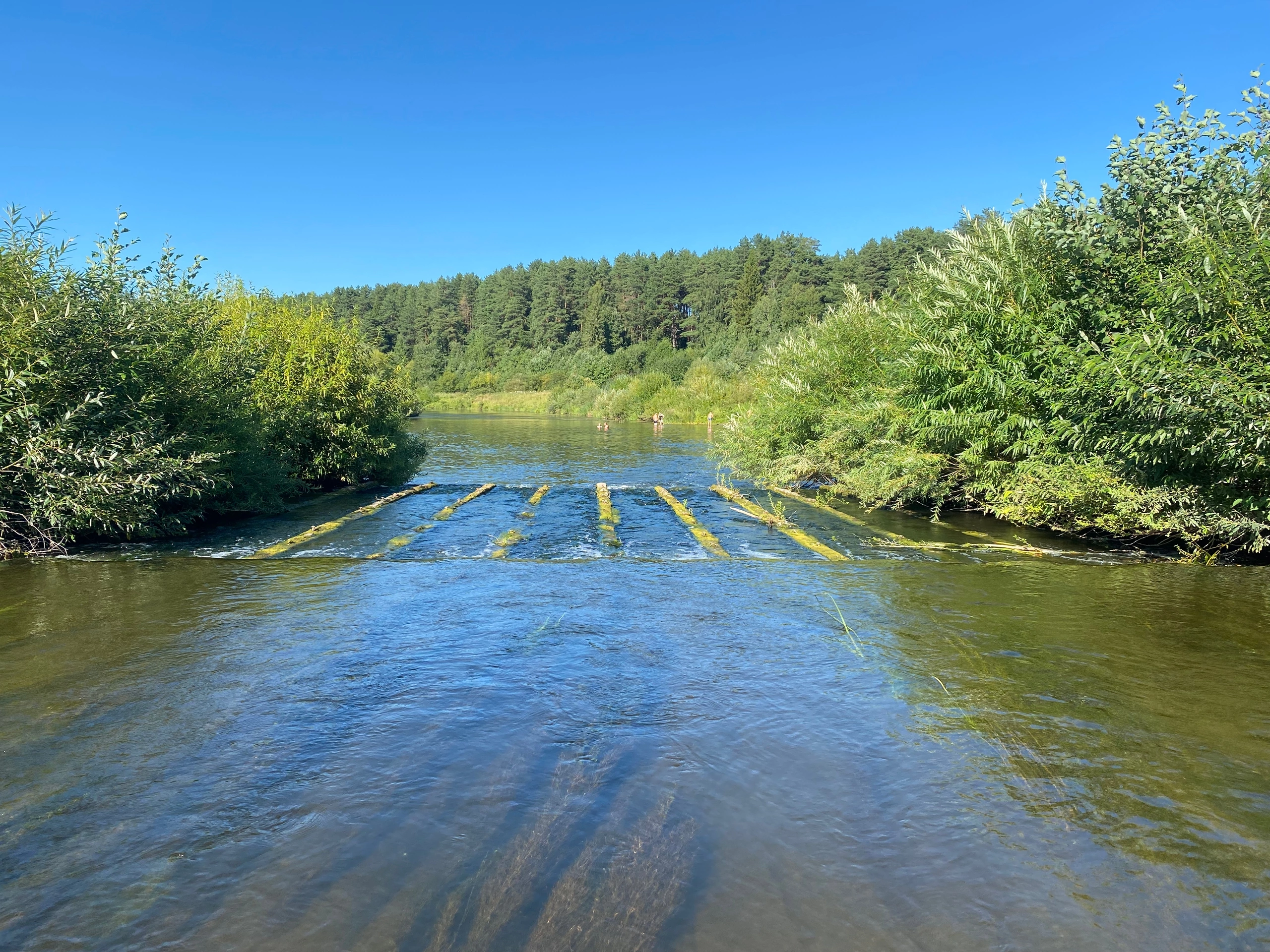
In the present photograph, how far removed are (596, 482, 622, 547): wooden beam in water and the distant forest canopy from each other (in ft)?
181

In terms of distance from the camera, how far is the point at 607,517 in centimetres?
1502

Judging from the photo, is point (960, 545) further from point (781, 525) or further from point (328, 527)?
point (328, 527)

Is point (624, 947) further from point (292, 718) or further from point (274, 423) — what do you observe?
point (274, 423)

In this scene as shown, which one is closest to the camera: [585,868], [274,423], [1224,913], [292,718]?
[1224,913]

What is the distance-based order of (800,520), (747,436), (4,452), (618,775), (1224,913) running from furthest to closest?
(747,436), (800,520), (4,452), (618,775), (1224,913)

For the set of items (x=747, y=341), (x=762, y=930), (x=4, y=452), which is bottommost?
(x=762, y=930)

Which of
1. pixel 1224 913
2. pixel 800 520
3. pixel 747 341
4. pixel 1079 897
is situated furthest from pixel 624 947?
pixel 747 341

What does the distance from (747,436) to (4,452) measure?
16280 millimetres

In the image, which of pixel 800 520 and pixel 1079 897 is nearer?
pixel 1079 897

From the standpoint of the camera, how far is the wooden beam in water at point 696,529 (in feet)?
39.1

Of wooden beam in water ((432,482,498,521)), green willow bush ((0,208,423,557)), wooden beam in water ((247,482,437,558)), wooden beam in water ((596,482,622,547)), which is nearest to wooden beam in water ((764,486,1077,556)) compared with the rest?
wooden beam in water ((596,482,622,547))

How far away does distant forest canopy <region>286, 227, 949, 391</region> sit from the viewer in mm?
94750

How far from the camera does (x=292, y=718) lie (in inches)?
210

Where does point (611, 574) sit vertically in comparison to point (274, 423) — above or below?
below
